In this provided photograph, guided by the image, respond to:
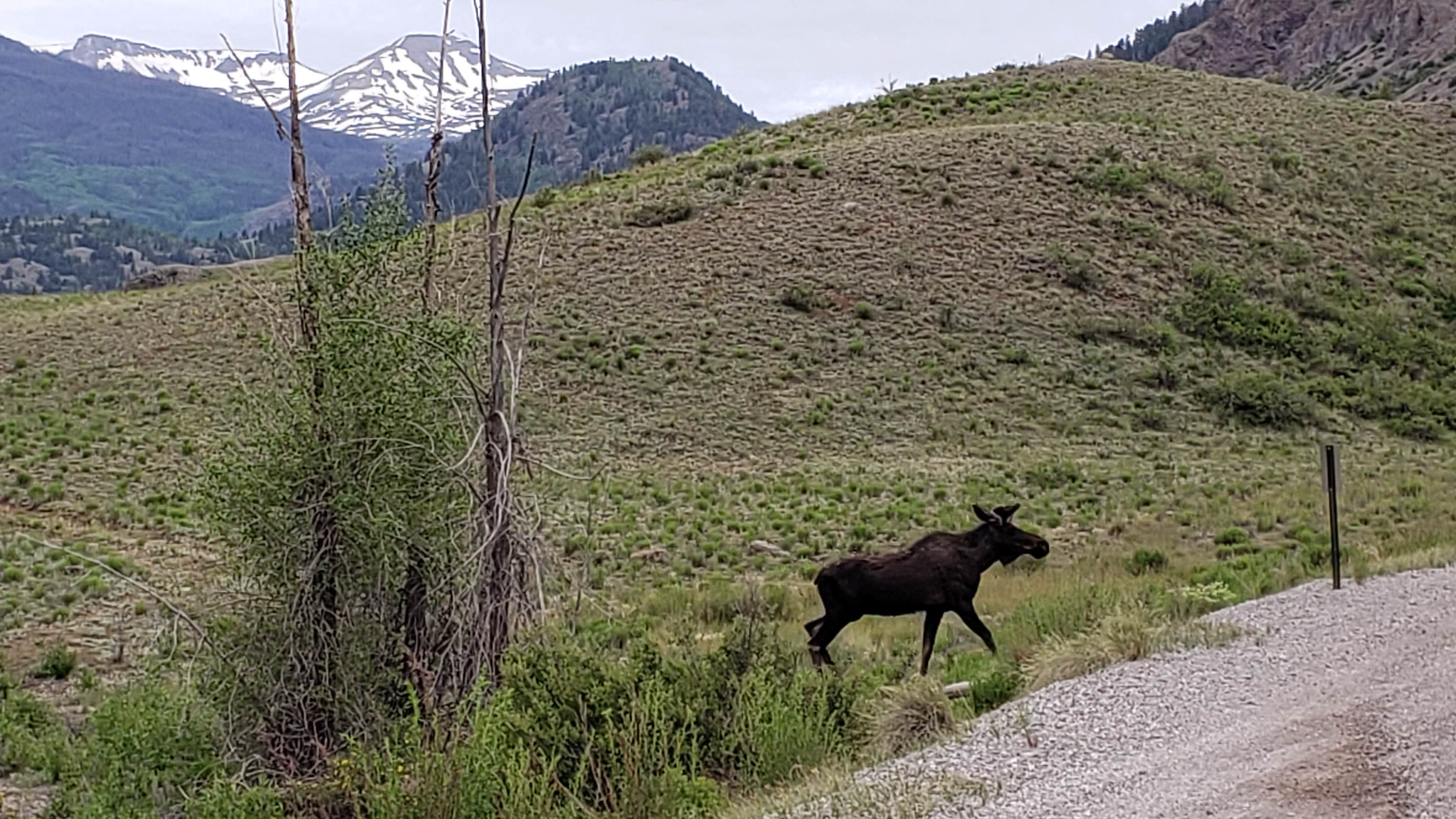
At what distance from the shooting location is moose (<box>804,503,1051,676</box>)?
1162cm

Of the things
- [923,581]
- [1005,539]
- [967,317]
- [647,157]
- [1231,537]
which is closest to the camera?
[923,581]

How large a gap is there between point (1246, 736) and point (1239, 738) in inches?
2.4

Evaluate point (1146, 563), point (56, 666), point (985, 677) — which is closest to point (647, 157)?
point (1146, 563)

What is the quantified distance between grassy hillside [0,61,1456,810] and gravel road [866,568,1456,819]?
1.97 m

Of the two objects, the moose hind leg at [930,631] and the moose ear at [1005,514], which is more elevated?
the moose ear at [1005,514]

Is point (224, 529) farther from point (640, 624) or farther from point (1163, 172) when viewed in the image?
point (1163, 172)

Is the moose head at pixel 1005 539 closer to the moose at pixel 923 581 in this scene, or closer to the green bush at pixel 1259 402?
the moose at pixel 923 581

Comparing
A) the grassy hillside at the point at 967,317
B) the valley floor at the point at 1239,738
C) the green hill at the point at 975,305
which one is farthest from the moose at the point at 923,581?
the green hill at the point at 975,305

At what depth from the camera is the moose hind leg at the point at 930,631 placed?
11461 millimetres

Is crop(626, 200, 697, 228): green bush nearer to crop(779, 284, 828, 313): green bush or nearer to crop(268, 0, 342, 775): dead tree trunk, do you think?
crop(779, 284, 828, 313): green bush

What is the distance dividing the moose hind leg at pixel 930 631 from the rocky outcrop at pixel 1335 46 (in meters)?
63.2

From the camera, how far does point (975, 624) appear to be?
11695 mm

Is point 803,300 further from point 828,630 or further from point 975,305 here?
point 828,630

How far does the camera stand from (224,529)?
995cm
